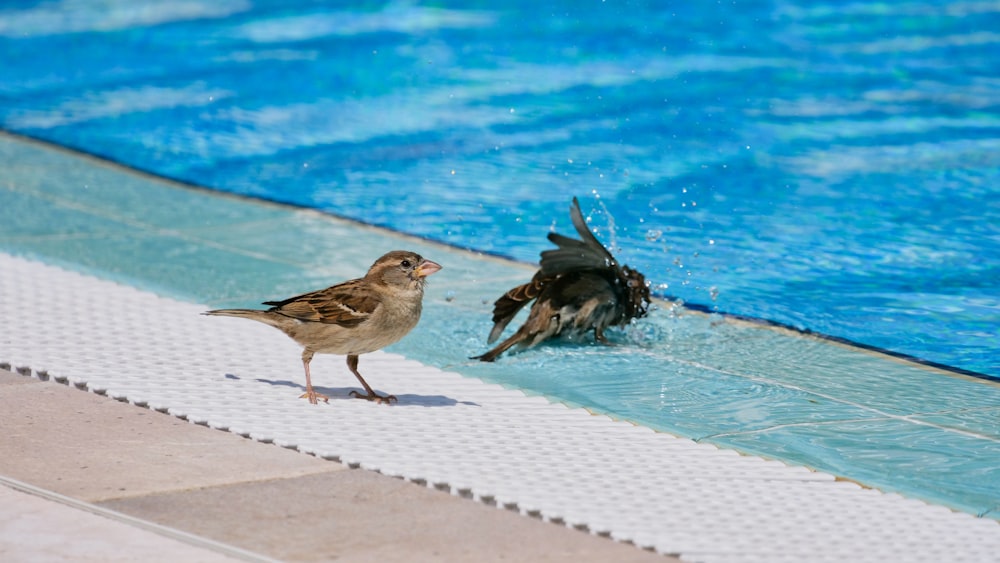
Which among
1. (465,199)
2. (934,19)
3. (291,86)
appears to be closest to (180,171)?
(465,199)

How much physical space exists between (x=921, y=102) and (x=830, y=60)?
2.04 metres

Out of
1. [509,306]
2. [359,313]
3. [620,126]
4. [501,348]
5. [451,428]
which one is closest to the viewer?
[451,428]

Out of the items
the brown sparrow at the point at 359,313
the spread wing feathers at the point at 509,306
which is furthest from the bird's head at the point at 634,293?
the brown sparrow at the point at 359,313

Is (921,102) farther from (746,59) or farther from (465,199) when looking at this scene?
(465,199)

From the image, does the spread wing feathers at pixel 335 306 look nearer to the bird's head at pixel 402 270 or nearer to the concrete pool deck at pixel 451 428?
the bird's head at pixel 402 270

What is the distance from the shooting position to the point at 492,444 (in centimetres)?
516

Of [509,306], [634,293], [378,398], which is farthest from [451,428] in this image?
[634,293]

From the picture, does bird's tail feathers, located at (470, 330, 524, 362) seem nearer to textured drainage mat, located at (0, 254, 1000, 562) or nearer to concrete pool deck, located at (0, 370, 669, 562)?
textured drainage mat, located at (0, 254, 1000, 562)

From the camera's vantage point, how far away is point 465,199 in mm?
10586

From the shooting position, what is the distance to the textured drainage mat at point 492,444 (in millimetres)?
4336

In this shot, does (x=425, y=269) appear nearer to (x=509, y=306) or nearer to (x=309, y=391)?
(x=309, y=391)

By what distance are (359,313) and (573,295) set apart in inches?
63.2

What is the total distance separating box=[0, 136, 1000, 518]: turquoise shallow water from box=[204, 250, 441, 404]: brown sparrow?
0.41 m

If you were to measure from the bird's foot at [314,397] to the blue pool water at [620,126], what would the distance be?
279 centimetres
